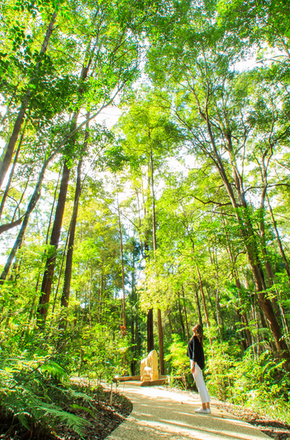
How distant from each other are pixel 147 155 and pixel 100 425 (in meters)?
11.5

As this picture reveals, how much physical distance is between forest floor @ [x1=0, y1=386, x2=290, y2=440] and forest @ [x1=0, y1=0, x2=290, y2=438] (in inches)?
5.0

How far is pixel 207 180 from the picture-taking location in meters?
10.0

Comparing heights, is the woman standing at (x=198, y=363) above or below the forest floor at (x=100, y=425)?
above

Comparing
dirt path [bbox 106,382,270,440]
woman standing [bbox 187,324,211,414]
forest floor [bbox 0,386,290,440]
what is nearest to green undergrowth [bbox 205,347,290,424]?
forest floor [bbox 0,386,290,440]

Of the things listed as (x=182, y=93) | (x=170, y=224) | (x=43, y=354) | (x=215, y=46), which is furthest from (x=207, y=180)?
(x=43, y=354)

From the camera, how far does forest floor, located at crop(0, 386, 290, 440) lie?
1964mm

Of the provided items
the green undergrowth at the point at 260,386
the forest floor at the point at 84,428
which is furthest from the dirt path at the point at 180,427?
the green undergrowth at the point at 260,386

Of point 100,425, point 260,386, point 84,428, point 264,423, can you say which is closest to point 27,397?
point 84,428

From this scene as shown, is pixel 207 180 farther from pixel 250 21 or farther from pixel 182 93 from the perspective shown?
pixel 250 21

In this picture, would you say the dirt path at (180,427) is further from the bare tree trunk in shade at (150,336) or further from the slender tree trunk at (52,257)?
the bare tree trunk in shade at (150,336)

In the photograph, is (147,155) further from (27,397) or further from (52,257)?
(27,397)

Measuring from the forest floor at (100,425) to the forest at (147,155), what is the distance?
0.42 feet

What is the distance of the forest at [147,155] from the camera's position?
3289 millimetres

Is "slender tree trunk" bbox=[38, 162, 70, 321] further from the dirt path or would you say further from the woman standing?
the woman standing
